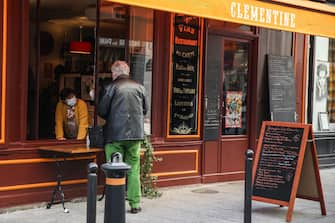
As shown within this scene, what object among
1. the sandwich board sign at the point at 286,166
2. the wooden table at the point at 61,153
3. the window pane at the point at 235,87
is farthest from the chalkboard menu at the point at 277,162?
the window pane at the point at 235,87

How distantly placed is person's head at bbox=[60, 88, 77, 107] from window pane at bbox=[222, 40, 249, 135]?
2.94 m

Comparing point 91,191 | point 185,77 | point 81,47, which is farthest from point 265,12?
point 91,191

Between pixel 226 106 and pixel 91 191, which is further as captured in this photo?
pixel 226 106

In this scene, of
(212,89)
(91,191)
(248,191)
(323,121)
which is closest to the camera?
(91,191)

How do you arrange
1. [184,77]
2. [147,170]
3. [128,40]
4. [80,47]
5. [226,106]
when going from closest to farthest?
[147,170] → [80,47] → [128,40] → [184,77] → [226,106]

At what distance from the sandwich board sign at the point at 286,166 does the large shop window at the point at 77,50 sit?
2.04 meters

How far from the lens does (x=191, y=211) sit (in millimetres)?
7480

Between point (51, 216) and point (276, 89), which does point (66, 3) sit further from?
point (276, 89)

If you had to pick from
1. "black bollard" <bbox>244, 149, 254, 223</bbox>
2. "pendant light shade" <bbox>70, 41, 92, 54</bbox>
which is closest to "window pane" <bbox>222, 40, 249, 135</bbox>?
"pendant light shade" <bbox>70, 41, 92, 54</bbox>

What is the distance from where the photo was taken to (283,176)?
23.8 ft

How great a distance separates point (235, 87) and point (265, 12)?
2.26 metres

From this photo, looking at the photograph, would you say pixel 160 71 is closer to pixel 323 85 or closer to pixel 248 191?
pixel 248 191

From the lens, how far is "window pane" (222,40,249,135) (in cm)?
1001

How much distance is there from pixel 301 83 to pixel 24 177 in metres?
6.21
